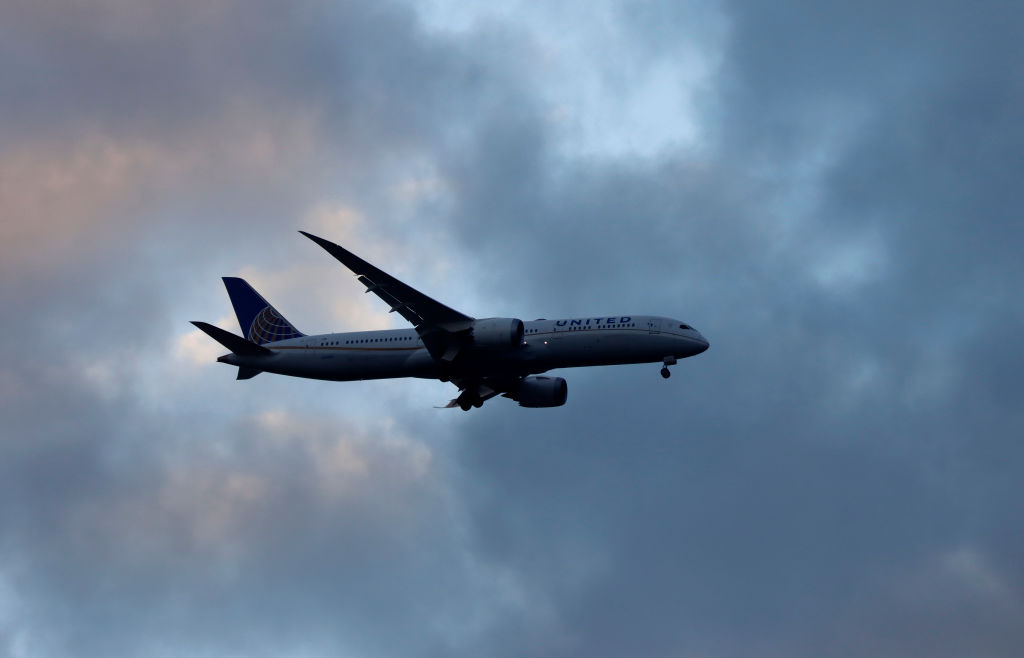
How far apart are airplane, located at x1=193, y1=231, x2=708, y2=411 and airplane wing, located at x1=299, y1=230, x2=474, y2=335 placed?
0.18 ft

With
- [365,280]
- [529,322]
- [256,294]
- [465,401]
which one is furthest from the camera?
[256,294]

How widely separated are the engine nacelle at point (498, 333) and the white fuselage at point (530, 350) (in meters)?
0.75

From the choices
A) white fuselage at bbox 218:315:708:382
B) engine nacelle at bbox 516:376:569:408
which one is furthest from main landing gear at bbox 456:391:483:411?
white fuselage at bbox 218:315:708:382

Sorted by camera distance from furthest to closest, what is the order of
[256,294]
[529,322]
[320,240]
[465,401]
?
[256,294] < [465,401] < [529,322] < [320,240]

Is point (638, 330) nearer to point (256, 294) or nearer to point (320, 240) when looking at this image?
point (320, 240)

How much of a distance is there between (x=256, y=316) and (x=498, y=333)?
21.4 metres

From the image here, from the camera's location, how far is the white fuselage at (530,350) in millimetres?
60250

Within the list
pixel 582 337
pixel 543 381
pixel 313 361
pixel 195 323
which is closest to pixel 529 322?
pixel 582 337

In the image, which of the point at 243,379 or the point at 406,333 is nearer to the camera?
the point at 406,333

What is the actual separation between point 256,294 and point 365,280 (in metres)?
18.5

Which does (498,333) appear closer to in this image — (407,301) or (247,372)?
(407,301)

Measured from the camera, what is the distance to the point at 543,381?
70.6 metres

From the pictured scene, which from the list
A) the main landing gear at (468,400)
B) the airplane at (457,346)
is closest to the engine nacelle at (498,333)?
the airplane at (457,346)

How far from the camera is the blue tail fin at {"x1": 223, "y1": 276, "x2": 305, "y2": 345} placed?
71375 mm
